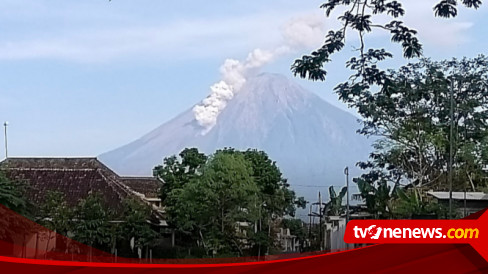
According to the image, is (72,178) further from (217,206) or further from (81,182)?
(217,206)

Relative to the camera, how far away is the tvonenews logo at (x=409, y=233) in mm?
1136

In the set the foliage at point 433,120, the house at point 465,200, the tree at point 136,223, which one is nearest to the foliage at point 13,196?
the tree at point 136,223

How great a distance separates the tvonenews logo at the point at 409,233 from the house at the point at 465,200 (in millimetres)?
139

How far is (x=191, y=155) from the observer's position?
4.65 ft

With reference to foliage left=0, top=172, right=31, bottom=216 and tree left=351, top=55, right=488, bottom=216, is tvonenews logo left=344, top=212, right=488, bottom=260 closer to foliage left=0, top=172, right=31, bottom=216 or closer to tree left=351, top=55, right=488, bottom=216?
tree left=351, top=55, right=488, bottom=216

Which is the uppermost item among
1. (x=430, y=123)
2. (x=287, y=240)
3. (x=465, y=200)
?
(x=430, y=123)

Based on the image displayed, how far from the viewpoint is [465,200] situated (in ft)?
4.39

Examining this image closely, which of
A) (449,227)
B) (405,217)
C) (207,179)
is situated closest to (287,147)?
(207,179)

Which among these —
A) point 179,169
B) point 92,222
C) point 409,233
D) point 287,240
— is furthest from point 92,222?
point 409,233

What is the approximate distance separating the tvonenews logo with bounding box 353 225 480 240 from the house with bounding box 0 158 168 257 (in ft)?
1.60

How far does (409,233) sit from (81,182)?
2.52 feet

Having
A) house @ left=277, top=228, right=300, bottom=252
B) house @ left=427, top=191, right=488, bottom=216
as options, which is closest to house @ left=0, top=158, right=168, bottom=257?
house @ left=277, top=228, right=300, bottom=252

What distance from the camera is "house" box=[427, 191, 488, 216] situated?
1298 millimetres

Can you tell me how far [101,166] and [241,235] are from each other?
0.38m
